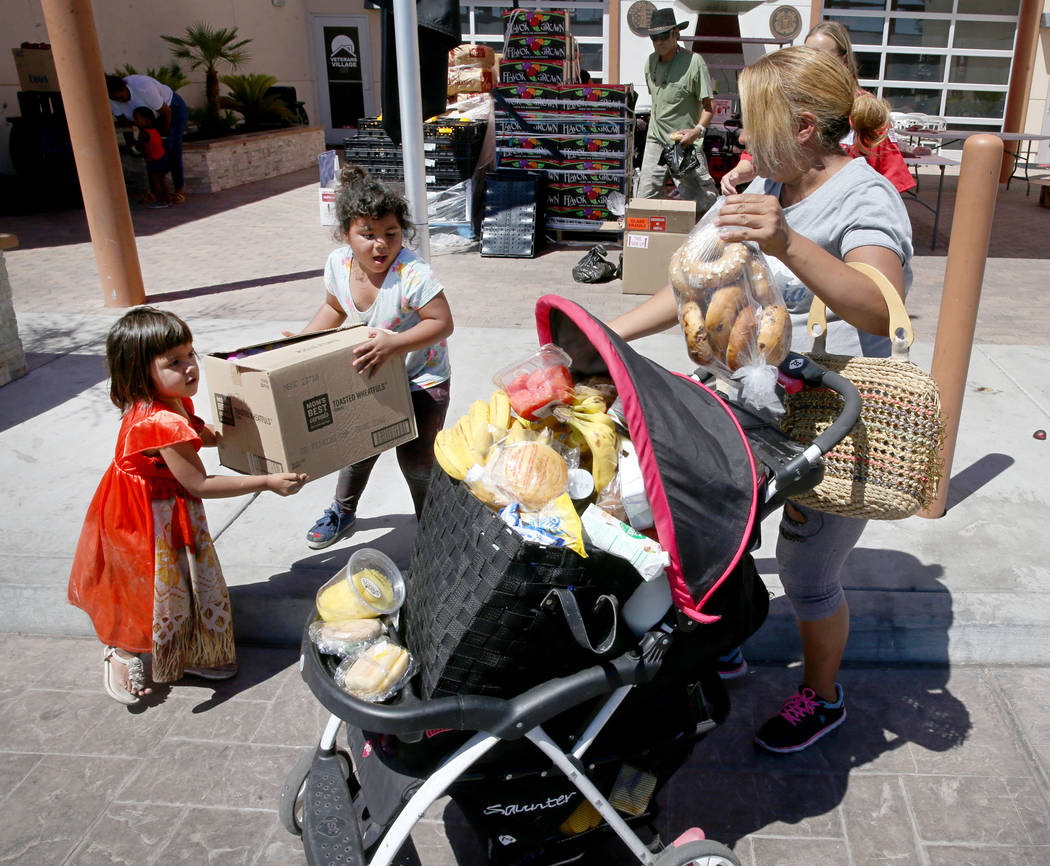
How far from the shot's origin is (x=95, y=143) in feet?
21.4

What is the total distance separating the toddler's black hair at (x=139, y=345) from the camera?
99.7 inches

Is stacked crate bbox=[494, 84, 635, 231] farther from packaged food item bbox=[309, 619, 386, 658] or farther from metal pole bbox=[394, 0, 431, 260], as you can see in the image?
packaged food item bbox=[309, 619, 386, 658]

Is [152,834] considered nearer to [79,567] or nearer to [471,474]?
[79,567]

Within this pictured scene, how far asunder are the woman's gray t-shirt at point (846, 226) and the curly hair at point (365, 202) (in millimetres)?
1315

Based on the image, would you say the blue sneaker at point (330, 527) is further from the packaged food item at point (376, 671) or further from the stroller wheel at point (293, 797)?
the packaged food item at point (376, 671)

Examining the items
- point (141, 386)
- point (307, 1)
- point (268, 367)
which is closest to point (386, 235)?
point (268, 367)

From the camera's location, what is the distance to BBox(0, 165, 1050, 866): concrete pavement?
2371 mm

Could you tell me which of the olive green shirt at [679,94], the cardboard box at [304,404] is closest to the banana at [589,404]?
the cardboard box at [304,404]

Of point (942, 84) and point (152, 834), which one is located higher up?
point (942, 84)

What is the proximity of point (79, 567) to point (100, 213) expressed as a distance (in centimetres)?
482

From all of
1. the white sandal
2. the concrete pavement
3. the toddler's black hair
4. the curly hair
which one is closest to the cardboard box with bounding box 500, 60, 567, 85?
the concrete pavement

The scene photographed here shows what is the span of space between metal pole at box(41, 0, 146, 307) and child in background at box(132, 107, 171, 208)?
5.32 m

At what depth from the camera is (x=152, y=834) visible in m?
2.37

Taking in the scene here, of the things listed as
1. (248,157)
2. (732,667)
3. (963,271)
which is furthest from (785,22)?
(732,667)
